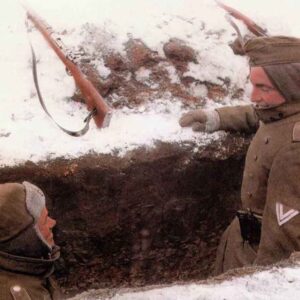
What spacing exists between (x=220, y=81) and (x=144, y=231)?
49.8 inches

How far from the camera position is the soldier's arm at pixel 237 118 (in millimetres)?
3143

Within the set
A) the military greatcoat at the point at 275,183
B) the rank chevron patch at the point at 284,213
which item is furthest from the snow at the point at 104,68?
the rank chevron patch at the point at 284,213

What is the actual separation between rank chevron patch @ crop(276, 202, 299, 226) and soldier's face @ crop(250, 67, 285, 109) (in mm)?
471

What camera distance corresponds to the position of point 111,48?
386 cm

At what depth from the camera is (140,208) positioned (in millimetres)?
3514

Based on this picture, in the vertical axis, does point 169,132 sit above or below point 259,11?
below

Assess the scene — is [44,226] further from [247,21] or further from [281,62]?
[247,21]

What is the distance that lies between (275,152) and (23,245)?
4.03 feet

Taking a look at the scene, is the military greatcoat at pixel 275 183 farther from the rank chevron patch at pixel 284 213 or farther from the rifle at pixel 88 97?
the rifle at pixel 88 97

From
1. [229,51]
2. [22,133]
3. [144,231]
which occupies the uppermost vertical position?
[229,51]

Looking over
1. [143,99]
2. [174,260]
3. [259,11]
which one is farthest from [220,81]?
[174,260]

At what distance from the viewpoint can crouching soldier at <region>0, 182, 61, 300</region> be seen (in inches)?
77.4

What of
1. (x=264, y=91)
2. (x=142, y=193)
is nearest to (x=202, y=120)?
(x=142, y=193)

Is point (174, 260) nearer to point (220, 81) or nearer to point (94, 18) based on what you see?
point (220, 81)
